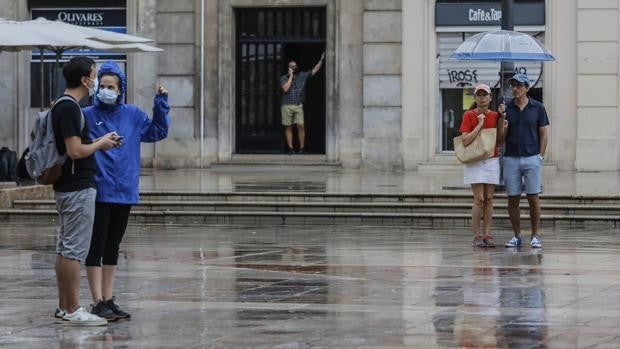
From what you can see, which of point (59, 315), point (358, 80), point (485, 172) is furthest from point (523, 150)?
point (358, 80)

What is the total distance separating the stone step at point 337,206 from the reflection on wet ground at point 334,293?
2.05m

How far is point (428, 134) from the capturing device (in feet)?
98.9

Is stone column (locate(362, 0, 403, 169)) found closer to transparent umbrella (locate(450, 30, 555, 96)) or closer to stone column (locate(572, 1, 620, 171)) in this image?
stone column (locate(572, 1, 620, 171))

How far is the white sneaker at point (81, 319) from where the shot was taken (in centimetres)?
1049

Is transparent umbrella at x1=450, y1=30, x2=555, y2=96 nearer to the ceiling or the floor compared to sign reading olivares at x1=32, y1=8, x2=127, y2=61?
nearer to the floor

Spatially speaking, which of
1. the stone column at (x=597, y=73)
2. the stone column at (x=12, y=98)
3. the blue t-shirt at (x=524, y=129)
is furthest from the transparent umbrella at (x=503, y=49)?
the stone column at (x=12, y=98)

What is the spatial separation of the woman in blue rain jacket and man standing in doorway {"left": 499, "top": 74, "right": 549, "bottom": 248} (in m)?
6.45

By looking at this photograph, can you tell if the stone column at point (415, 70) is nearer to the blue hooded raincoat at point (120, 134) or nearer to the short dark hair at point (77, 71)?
the blue hooded raincoat at point (120, 134)

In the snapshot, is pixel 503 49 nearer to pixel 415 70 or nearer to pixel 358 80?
pixel 415 70

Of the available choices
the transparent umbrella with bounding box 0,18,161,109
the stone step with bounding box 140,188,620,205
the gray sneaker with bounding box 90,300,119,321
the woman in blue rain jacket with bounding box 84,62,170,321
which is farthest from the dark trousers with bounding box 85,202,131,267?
the transparent umbrella with bounding box 0,18,161,109

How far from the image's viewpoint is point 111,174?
10977mm

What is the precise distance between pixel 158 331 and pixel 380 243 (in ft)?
24.4

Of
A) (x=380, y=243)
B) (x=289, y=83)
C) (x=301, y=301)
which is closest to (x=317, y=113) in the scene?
(x=289, y=83)

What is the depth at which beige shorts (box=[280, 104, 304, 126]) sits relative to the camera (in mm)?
30984
